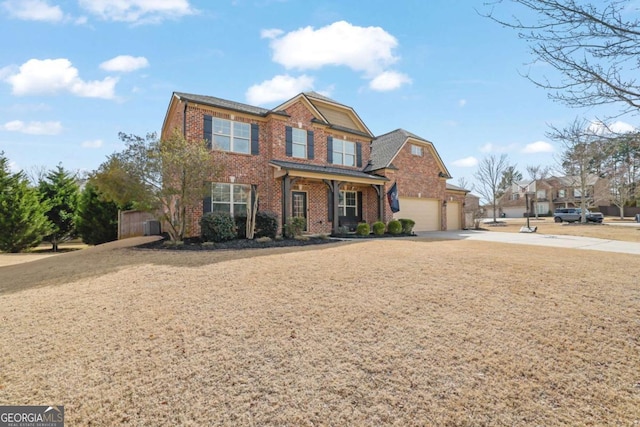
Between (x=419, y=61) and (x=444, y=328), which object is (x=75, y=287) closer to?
(x=444, y=328)

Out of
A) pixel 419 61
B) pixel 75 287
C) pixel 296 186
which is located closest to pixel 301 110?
pixel 296 186

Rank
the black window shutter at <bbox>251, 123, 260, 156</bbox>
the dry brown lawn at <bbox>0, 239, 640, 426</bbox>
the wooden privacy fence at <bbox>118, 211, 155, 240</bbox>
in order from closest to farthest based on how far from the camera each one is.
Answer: the dry brown lawn at <bbox>0, 239, 640, 426</bbox> < the black window shutter at <bbox>251, 123, 260, 156</bbox> < the wooden privacy fence at <bbox>118, 211, 155, 240</bbox>

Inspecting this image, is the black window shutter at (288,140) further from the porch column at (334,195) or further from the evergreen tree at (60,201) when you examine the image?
the evergreen tree at (60,201)

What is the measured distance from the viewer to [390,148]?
64.0 feet

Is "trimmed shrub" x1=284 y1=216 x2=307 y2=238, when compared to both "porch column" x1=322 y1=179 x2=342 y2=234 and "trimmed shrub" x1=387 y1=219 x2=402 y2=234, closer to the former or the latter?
"porch column" x1=322 y1=179 x2=342 y2=234

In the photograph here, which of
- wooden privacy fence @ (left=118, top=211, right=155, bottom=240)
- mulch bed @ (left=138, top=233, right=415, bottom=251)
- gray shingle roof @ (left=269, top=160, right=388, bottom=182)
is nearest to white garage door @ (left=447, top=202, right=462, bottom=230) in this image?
gray shingle roof @ (left=269, top=160, right=388, bottom=182)

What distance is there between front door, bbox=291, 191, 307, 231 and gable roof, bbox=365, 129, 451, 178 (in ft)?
17.1

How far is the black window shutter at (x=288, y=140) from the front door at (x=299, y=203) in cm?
206

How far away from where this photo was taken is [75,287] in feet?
18.1

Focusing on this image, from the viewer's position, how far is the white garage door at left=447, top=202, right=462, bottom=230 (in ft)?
71.5

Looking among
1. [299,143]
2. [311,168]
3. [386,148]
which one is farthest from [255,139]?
[386,148]

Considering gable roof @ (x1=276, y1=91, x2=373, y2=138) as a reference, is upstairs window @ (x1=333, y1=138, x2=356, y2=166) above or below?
below

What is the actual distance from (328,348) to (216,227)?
28.5 ft

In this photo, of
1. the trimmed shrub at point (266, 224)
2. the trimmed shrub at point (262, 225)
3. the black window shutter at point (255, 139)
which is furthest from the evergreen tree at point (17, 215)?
the trimmed shrub at point (266, 224)
